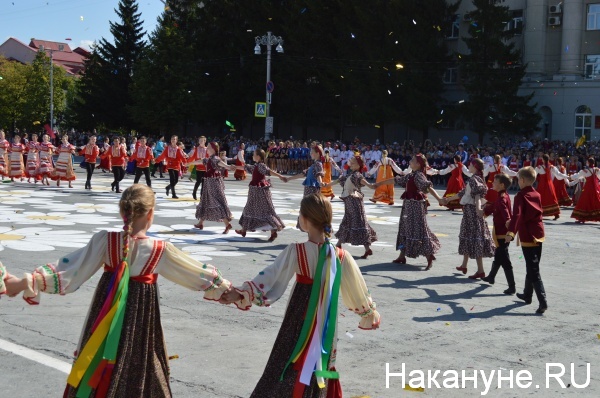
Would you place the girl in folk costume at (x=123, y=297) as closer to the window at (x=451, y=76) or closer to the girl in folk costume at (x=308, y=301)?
the girl in folk costume at (x=308, y=301)

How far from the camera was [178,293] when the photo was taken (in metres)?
10.4

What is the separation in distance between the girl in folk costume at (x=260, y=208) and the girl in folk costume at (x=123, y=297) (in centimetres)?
1026

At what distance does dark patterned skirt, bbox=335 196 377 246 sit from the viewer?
45.8ft

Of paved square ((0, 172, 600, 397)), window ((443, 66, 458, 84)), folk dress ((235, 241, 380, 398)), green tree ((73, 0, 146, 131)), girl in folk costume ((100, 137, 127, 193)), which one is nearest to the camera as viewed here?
folk dress ((235, 241, 380, 398))

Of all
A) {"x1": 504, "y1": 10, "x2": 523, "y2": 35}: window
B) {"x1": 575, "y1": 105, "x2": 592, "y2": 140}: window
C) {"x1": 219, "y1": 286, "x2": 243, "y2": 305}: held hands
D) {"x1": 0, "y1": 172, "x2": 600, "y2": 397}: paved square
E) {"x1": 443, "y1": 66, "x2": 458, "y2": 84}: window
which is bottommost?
{"x1": 0, "y1": 172, "x2": 600, "y2": 397}: paved square

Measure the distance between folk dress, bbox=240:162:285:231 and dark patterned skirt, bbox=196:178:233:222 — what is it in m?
0.94

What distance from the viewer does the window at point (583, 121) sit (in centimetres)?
4581

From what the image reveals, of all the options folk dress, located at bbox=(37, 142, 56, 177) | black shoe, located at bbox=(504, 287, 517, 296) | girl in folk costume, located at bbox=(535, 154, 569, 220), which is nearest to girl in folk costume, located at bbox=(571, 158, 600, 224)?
girl in folk costume, located at bbox=(535, 154, 569, 220)

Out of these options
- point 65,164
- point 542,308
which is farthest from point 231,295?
point 65,164

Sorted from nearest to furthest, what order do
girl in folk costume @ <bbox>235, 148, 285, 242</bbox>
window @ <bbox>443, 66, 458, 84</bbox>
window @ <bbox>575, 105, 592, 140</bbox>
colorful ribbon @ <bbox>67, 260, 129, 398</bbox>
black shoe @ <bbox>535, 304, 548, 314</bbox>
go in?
colorful ribbon @ <bbox>67, 260, 129, 398</bbox>
black shoe @ <bbox>535, 304, 548, 314</bbox>
girl in folk costume @ <bbox>235, 148, 285, 242</bbox>
window @ <bbox>575, 105, 592, 140</bbox>
window @ <bbox>443, 66, 458, 84</bbox>

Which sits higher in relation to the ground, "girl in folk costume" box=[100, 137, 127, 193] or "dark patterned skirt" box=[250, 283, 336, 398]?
"girl in folk costume" box=[100, 137, 127, 193]

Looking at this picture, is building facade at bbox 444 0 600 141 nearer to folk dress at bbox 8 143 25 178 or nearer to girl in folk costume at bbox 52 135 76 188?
girl in folk costume at bbox 52 135 76 188

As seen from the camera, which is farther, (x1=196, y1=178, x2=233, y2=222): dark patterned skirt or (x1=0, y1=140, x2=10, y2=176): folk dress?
(x1=0, y1=140, x2=10, y2=176): folk dress

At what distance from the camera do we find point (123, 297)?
5.18 meters
